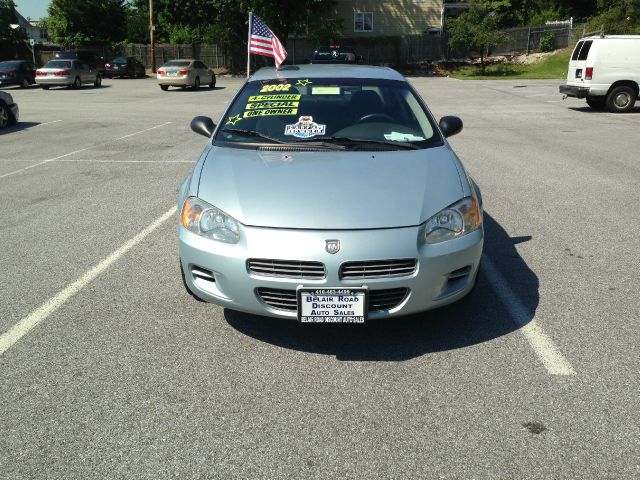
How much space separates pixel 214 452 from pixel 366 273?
122 cm

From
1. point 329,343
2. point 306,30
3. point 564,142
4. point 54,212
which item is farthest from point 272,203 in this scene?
point 306,30

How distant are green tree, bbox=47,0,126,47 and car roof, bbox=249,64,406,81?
5322 centimetres

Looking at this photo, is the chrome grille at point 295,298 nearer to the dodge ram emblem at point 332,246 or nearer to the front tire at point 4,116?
the dodge ram emblem at point 332,246

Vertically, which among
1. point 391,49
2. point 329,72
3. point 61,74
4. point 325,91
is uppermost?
point 391,49

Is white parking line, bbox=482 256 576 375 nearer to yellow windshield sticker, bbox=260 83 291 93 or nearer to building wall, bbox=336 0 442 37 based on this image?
yellow windshield sticker, bbox=260 83 291 93

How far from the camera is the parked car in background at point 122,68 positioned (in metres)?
40.6

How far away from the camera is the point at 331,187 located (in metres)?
3.62

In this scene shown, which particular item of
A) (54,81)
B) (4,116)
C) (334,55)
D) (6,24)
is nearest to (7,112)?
(4,116)

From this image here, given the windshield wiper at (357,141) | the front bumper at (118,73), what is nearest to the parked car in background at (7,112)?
the windshield wiper at (357,141)

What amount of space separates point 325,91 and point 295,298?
2275 millimetres

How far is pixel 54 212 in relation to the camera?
6.71 metres

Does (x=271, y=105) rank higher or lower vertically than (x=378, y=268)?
higher

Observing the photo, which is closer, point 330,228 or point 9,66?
point 330,228

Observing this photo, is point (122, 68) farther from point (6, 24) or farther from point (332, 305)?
point (332, 305)
